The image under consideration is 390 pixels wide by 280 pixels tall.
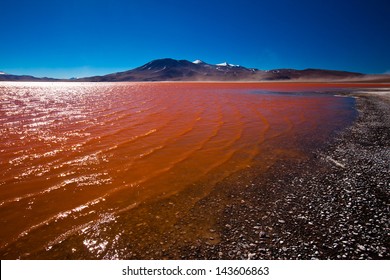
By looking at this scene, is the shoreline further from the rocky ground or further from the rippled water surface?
the rippled water surface

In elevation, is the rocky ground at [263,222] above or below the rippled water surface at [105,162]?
below

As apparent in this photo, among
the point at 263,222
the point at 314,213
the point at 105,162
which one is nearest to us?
the point at 263,222

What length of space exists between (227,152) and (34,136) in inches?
379

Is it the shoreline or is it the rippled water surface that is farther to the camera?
the rippled water surface

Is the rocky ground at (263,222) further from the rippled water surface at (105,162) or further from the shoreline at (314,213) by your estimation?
the rippled water surface at (105,162)

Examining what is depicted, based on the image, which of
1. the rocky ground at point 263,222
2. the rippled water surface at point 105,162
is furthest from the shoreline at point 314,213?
the rippled water surface at point 105,162

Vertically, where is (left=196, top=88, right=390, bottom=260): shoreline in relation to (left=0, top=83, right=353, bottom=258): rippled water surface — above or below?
below

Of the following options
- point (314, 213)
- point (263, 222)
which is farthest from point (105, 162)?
point (314, 213)

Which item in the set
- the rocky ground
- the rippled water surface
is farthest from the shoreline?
the rippled water surface

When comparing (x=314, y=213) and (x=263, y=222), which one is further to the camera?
(x=314, y=213)

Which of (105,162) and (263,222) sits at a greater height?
(105,162)

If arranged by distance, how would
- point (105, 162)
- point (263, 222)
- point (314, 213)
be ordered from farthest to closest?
point (105, 162)
point (314, 213)
point (263, 222)

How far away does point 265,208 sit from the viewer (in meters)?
6.14

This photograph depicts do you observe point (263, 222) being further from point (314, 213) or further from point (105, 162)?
point (105, 162)
